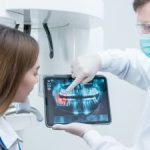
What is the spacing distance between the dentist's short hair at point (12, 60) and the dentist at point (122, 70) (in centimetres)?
17

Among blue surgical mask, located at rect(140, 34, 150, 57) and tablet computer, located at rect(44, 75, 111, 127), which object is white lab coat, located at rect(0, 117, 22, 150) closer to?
tablet computer, located at rect(44, 75, 111, 127)

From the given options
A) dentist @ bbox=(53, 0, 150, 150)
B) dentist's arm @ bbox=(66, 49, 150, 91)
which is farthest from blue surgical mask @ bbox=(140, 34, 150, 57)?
dentist's arm @ bbox=(66, 49, 150, 91)

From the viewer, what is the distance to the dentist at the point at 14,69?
79 cm

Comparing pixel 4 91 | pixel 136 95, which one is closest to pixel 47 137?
pixel 136 95

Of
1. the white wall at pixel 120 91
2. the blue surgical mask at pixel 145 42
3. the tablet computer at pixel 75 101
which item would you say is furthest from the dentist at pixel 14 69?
the white wall at pixel 120 91

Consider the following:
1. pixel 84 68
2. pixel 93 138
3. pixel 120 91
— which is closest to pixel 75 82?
pixel 84 68

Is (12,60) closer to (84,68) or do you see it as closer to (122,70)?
(84,68)

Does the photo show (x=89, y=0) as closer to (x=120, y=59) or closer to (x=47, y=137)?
(x=120, y=59)

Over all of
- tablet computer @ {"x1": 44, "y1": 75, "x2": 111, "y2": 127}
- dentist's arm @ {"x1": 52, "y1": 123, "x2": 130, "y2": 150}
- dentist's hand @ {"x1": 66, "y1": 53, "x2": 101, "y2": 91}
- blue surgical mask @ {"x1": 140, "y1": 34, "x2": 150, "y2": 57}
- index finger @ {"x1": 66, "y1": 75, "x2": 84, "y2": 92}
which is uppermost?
blue surgical mask @ {"x1": 140, "y1": 34, "x2": 150, "y2": 57}

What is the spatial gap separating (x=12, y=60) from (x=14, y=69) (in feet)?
0.07

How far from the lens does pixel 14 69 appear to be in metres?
0.80

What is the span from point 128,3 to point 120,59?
615mm

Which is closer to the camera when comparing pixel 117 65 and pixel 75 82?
pixel 75 82

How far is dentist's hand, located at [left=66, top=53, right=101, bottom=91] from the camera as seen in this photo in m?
0.96
